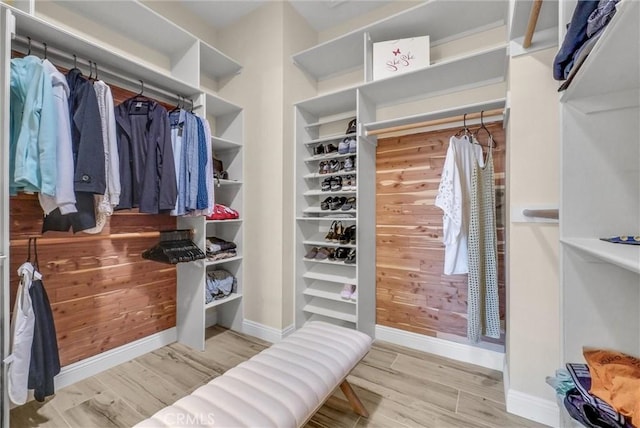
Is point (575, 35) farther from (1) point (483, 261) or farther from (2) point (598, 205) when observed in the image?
(1) point (483, 261)

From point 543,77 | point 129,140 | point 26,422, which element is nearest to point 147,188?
point 129,140

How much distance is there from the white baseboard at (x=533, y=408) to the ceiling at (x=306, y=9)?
9.64 feet

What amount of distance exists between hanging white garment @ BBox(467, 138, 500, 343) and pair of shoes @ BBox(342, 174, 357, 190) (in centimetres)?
89

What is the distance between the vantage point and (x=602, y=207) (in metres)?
0.78

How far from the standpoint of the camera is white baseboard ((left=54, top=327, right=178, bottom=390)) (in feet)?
5.67

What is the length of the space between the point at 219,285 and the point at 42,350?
3.74 ft

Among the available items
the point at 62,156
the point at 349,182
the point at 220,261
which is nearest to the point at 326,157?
the point at 349,182

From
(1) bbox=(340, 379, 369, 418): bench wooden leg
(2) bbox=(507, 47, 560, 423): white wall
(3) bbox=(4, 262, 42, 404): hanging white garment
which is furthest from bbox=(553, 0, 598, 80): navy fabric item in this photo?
(3) bbox=(4, 262, 42, 404): hanging white garment

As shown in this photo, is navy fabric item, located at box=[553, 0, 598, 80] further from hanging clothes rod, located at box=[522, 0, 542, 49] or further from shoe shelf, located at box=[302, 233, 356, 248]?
shoe shelf, located at box=[302, 233, 356, 248]

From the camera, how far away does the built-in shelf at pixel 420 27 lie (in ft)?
5.98

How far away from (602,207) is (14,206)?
2.64 meters

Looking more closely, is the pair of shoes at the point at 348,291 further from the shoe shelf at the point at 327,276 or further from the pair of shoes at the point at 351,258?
the pair of shoes at the point at 351,258

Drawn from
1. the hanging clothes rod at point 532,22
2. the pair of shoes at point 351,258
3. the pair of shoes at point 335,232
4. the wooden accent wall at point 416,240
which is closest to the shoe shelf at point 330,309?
the wooden accent wall at point 416,240

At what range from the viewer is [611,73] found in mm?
684
